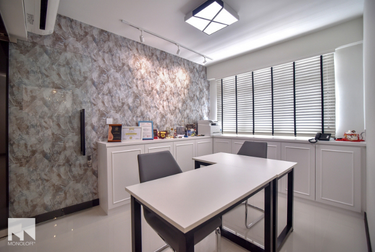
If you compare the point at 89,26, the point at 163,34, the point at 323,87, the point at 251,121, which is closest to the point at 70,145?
the point at 89,26

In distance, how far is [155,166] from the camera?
1645 mm

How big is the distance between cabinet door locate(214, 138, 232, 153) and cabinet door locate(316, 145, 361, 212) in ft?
5.22

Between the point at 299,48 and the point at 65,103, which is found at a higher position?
the point at 299,48

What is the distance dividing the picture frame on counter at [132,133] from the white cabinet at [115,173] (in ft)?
1.14

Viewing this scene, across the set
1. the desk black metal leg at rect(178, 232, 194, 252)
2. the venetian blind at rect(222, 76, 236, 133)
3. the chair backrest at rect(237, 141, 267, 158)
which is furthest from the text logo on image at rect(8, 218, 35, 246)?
the venetian blind at rect(222, 76, 236, 133)

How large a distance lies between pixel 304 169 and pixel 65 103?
3.94 m

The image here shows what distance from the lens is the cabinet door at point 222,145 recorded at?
371 centimetres

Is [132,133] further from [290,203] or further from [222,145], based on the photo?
[290,203]

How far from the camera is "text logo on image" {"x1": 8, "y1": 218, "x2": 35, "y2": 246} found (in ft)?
5.90

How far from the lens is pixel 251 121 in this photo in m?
4.01

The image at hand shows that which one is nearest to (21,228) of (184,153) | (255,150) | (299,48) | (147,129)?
(147,129)

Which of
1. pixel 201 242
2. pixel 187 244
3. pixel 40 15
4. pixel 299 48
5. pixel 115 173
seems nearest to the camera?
pixel 187 244

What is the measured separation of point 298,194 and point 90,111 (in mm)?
3766

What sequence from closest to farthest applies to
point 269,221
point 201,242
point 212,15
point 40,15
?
point 269,221, point 201,242, point 40,15, point 212,15
